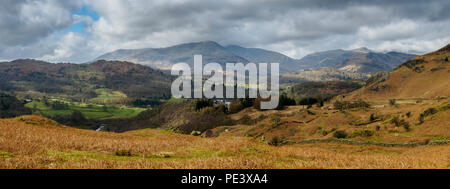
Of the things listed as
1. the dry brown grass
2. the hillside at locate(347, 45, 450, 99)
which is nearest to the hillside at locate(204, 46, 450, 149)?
the hillside at locate(347, 45, 450, 99)

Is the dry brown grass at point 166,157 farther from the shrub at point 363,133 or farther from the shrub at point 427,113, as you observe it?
the shrub at point 427,113

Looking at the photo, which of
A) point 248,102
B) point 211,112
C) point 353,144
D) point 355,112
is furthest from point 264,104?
point 353,144

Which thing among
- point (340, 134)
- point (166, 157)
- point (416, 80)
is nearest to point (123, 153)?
point (166, 157)

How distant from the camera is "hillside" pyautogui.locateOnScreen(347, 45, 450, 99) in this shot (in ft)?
486

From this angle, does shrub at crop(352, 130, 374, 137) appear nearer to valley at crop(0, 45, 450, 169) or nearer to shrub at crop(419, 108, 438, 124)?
valley at crop(0, 45, 450, 169)

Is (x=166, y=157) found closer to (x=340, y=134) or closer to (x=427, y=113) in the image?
(x=340, y=134)

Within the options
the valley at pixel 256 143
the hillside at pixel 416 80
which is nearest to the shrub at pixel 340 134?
the valley at pixel 256 143

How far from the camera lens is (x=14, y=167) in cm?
1057

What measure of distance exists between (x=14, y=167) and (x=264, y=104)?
134 m

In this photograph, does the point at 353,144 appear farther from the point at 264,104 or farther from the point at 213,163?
the point at 264,104

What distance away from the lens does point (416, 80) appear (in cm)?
16100

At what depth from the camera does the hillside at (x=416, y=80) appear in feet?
486

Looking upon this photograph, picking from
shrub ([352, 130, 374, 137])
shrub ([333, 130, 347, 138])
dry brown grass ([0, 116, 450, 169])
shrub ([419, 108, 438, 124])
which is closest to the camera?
dry brown grass ([0, 116, 450, 169])

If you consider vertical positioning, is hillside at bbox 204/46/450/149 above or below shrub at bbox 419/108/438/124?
below
